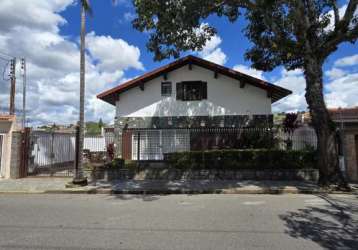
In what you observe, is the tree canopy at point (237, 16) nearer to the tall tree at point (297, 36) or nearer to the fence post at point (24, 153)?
the tall tree at point (297, 36)

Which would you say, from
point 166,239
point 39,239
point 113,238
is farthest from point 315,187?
point 39,239

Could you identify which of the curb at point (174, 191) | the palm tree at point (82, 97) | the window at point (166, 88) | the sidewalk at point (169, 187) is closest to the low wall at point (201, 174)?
the sidewalk at point (169, 187)

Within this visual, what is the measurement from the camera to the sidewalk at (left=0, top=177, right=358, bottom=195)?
10.7 meters

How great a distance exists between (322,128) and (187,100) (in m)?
9.33

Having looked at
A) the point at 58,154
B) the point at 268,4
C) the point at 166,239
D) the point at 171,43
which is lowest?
the point at 166,239

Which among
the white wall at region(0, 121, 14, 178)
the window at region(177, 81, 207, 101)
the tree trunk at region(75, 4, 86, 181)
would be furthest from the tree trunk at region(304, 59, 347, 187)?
the white wall at region(0, 121, 14, 178)

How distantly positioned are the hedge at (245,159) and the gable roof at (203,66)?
5.40 m

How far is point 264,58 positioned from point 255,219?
9.78 metres

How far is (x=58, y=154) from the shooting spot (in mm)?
16359

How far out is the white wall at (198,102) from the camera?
710 inches

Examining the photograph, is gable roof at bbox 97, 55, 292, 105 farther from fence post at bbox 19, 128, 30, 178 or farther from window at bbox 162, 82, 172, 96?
fence post at bbox 19, 128, 30, 178

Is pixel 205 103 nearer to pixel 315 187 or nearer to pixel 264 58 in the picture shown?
pixel 264 58

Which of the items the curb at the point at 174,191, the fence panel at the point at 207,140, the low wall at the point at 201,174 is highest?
the fence panel at the point at 207,140

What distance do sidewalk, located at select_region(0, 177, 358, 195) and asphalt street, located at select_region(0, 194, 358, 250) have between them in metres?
1.04
